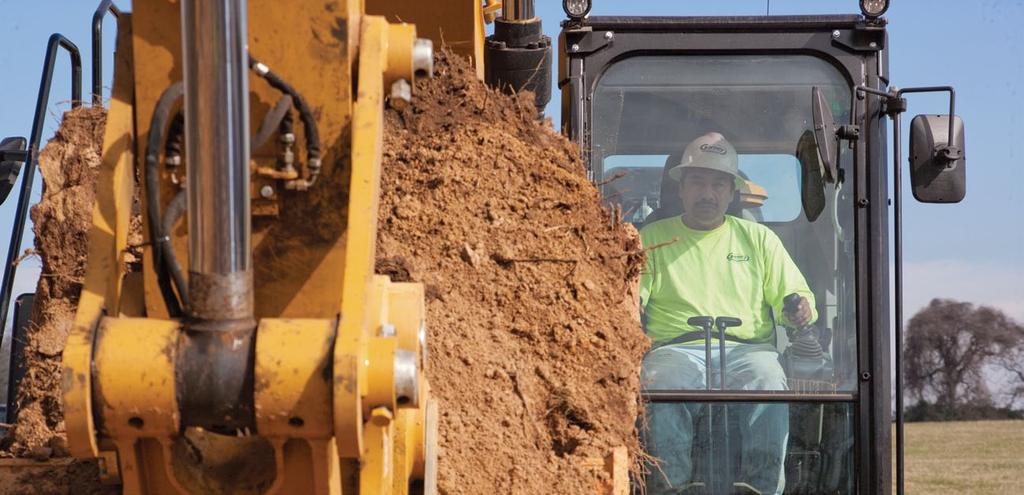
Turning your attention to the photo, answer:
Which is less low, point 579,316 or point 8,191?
point 8,191

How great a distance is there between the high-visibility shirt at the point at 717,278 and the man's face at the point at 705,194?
37 mm

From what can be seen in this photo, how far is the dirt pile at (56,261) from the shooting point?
3.73 meters

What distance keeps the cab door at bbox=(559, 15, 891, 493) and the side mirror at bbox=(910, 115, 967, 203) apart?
262mm

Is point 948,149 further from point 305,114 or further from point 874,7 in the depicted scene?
point 305,114

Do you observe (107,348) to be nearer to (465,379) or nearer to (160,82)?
(160,82)

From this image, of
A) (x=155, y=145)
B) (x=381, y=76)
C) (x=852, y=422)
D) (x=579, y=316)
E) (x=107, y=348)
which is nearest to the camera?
(x=107, y=348)

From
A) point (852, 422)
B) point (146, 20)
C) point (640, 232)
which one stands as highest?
point (146, 20)

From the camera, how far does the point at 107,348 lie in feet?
6.49

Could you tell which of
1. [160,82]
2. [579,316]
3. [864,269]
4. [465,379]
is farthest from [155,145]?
[864,269]

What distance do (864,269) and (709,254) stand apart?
51 cm

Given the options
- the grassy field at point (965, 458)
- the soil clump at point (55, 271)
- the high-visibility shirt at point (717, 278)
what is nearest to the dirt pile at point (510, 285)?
the high-visibility shirt at point (717, 278)

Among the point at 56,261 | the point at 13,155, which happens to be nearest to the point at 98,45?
the point at 13,155

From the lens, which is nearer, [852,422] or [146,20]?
[146,20]

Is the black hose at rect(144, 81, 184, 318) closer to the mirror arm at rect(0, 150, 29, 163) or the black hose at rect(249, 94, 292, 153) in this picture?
the black hose at rect(249, 94, 292, 153)
